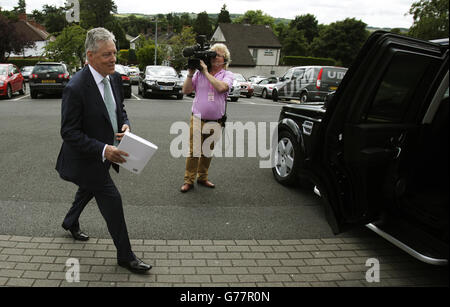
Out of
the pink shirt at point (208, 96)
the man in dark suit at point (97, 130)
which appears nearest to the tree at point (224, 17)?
the pink shirt at point (208, 96)

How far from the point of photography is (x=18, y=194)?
187 inches

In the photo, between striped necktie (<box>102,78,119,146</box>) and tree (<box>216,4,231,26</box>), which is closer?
striped necktie (<box>102,78,119,146</box>)

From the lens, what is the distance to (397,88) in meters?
2.79

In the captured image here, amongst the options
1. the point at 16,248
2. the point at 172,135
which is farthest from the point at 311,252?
the point at 172,135

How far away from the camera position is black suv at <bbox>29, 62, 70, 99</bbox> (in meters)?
16.2

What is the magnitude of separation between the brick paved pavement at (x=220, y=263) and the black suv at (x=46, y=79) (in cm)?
1442

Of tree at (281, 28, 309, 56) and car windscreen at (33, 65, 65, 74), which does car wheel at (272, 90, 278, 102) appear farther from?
tree at (281, 28, 309, 56)

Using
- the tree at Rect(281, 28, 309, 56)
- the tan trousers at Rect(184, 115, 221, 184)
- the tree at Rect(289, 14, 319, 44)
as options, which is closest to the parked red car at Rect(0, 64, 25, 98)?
the tan trousers at Rect(184, 115, 221, 184)

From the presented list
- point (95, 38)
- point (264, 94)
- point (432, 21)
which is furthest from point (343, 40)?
point (95, 38)

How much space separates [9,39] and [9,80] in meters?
27.9

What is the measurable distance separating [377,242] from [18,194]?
14.4ft

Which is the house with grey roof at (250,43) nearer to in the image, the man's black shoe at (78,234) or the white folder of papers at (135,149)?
the man's black shoe at (78,234)

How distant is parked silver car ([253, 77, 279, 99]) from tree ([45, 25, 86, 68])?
43.5ft
